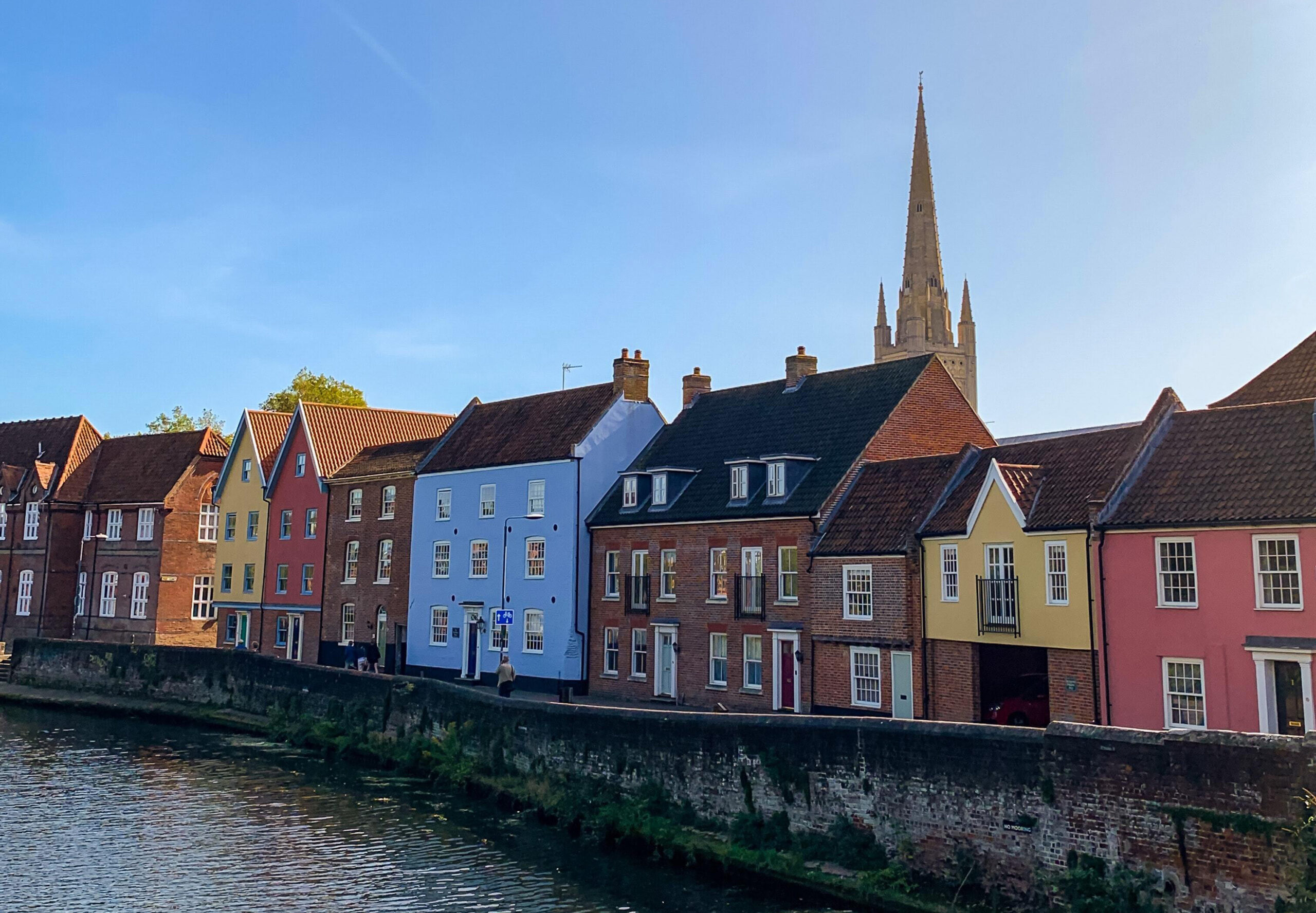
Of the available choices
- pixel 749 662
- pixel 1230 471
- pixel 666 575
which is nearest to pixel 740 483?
pixel 666 575

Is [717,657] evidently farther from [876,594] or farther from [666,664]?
[876,594]

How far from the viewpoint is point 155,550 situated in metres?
62.3

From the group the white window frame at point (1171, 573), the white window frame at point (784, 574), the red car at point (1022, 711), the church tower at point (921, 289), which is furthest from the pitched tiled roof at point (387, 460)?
the church tower at point (921, 289)

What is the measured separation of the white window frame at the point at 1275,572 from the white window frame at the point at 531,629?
1023 inches

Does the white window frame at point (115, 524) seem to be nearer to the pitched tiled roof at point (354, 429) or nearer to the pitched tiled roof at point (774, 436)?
the pitched tiled roof at point (354, 429)

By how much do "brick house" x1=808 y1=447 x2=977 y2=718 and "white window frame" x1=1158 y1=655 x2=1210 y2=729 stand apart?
22.2ft

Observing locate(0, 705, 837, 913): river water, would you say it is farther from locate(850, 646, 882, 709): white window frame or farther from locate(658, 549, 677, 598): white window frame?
locate(658, 549, 677, 598): white window frame

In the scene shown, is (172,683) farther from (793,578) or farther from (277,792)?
(793,578)

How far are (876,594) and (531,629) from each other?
16415 mm

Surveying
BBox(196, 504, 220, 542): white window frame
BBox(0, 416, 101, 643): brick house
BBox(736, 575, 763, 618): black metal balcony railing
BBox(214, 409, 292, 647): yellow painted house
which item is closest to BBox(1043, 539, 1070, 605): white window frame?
BBox(736, 575, 763, 618): black metal balcony railing

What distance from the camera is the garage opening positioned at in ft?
94.6

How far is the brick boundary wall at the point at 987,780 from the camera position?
54.6 feet

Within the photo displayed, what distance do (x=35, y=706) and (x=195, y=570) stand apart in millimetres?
13601

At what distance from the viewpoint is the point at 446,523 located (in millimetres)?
47719
